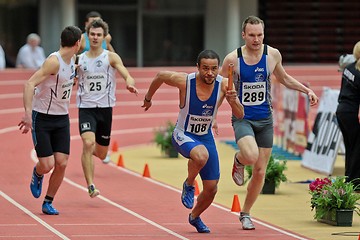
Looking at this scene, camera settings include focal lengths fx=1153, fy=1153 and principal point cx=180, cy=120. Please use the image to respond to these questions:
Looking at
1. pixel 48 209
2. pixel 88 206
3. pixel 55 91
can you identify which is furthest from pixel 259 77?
pixel 88 206

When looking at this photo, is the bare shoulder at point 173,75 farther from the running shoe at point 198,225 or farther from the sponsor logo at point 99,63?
the sponsor logo at point 99,63

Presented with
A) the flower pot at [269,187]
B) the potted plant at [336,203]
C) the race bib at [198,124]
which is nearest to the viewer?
the race bib at [198,124]

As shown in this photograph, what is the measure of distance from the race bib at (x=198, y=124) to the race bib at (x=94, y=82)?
3938 millimetres

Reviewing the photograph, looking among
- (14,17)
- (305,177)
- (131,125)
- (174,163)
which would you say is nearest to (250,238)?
(305,177)

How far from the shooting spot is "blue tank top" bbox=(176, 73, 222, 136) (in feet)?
38.2

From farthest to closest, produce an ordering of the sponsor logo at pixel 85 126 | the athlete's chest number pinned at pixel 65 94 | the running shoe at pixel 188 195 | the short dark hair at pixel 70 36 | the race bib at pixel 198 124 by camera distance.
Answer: the sponsor logo at pixel 85 126, the athlete's chest number pinned at pixel 65 94, the short dark hair at pixel 70 36, the running shoe at pixel 188 195, the race bib at pixel 198 124

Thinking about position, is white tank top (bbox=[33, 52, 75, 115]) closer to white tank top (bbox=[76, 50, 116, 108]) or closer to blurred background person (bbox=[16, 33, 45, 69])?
white tank top (bbox=[76, 50, 116, 108])

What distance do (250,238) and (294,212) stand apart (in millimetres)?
2695

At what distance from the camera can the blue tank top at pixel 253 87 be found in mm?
12289

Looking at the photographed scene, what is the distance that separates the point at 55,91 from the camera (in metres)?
13.3

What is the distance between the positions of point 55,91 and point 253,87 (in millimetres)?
2430

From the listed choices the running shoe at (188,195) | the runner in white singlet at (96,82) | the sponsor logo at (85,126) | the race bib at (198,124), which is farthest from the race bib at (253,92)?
the sponsor logo at (85,126)

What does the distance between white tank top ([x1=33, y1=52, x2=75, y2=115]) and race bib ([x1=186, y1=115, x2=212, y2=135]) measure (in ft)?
7.03

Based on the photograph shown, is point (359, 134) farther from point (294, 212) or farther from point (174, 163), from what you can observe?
point (174, 163)
